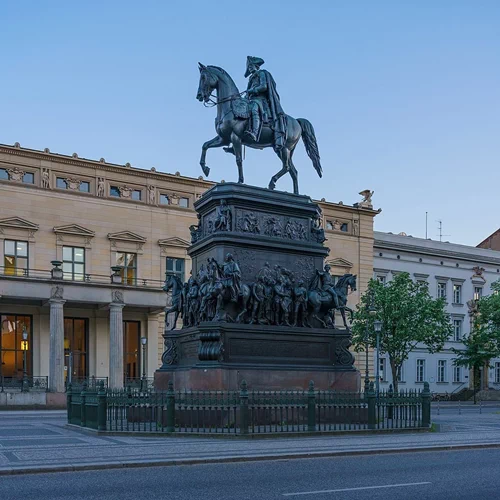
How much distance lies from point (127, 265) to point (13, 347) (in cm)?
1030

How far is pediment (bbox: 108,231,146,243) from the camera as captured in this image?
61503mm

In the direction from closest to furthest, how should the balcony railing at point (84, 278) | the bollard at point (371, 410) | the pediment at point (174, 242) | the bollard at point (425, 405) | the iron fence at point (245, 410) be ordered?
1. the iron fence at point (245, 410)
2. the bollard at point (371, 410)
3. the bollard at point (425, 405)
4. the balcony railing at point (84, 278)
5. the pediment at point (174, 242)

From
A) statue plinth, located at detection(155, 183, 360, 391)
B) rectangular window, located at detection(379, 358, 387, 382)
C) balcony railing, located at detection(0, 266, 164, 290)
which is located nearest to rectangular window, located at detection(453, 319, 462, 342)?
rectangular window, located at detection(379, 358, 387, 382)

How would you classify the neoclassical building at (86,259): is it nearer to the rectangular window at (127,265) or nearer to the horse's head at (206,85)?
the rectangular window at (127,265)

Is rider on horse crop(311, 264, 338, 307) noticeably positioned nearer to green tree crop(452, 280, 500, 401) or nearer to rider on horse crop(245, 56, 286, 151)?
rider on horse crop(245, 56, 286, 151)

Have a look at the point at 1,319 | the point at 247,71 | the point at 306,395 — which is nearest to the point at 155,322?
the point at 1,319

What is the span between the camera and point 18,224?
57312 millimetres

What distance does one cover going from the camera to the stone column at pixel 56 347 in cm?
5278

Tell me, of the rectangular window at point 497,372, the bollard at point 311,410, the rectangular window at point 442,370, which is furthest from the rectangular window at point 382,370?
the bollard at point 311,410

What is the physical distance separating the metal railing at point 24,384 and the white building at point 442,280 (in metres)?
31.5

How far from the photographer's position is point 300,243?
1032 inches

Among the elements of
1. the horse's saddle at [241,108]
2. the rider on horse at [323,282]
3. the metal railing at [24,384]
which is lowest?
the metal railing at [24,384]

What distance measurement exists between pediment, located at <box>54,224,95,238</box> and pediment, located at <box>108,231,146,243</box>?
1.64 m

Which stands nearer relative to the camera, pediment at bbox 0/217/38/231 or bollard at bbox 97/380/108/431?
bollard at bbox 97/380/108/431
